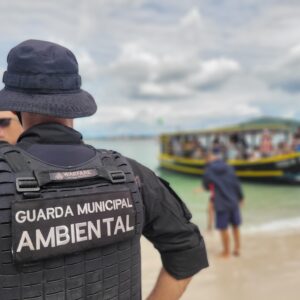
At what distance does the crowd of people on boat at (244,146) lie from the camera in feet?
66.4

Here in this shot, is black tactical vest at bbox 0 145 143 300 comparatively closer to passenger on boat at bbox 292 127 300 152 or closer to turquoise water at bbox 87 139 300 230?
turquoise water at bbox 87 139 300 230

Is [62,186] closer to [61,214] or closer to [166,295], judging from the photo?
[61,214]

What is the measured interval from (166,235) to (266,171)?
19.7 m

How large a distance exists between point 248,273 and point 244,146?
16.0m

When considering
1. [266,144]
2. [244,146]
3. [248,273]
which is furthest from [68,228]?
[244,146]

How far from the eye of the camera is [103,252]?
4.37 ft

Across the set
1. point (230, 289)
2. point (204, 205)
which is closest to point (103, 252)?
point (230, 289)

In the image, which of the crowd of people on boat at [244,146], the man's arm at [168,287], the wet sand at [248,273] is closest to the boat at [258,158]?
the crowd of people on boat at [244,146]

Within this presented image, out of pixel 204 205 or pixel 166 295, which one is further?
pixel 204 205

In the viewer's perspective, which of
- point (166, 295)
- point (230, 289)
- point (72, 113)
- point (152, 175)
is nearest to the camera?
point (72, 113)

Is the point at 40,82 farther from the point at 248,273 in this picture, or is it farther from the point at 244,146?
the point at 244,146

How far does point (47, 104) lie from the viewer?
4.28ft

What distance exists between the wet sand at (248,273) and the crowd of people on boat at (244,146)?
10899 millimetres

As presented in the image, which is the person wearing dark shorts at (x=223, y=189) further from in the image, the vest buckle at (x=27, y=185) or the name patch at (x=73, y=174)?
the vest buckle at (x=27, y=185)
